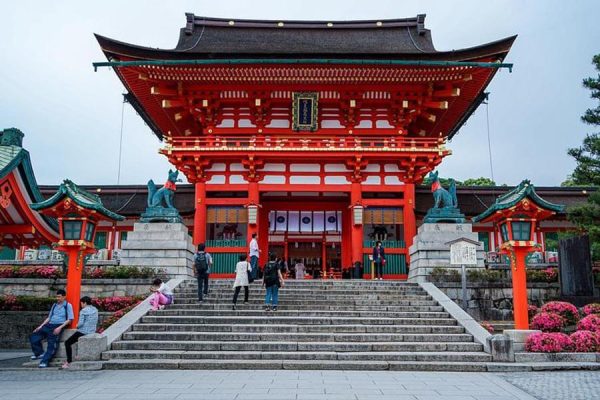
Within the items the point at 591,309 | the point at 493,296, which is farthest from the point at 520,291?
the point at 493,296

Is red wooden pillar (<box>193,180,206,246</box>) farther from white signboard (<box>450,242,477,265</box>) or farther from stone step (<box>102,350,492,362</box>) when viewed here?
white signboard (<box>450,242,477,265</box>)

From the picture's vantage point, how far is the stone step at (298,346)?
1095cm

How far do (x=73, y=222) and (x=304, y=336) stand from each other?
6.22 m

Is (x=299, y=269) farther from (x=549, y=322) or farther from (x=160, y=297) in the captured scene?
(x=549, y=322)

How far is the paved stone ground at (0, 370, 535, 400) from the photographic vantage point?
25.1 ft

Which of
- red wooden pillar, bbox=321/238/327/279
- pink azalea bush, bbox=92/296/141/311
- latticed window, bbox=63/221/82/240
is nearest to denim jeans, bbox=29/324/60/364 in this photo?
latticed window, bbox=63/221/82/240

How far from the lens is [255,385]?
330 inches

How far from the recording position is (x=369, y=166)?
72.8ft

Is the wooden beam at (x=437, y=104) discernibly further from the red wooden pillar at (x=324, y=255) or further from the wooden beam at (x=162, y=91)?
the wooden beam at (x=162, y=91)

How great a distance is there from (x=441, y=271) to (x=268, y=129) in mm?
10472

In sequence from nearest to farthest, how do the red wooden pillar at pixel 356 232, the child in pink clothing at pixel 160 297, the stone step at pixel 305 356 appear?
the stone step at pixel 305 356, the child in pink clothing at pixel 160 297, the red wooden pillar at pixel 356 232

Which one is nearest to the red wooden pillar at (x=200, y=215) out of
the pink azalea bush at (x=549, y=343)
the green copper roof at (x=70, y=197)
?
the green copper roof at (x=70, y=197)

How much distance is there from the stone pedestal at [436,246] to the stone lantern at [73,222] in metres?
10.6

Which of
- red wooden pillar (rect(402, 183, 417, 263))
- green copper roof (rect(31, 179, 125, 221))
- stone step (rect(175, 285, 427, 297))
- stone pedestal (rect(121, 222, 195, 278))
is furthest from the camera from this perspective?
red wooden pillar (rect(402, 183, 417, 263))
